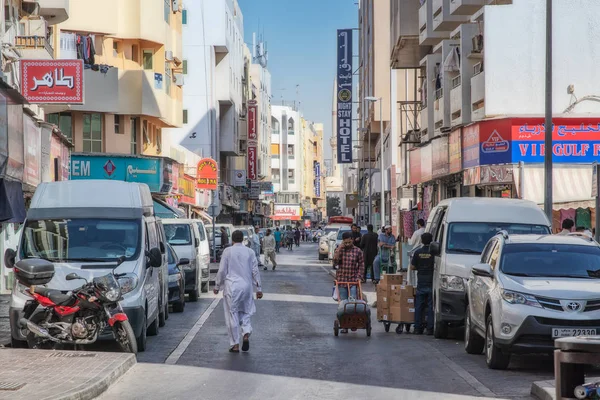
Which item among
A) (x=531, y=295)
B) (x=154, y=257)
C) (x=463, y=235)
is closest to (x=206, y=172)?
(x=463, y=235)

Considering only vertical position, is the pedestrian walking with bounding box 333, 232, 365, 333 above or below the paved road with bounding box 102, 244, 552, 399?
above

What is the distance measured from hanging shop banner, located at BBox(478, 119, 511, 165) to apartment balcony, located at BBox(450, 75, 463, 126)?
378cm

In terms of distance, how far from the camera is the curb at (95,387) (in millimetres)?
10746

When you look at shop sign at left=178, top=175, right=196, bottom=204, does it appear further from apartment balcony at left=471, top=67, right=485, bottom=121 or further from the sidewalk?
the sidewalk

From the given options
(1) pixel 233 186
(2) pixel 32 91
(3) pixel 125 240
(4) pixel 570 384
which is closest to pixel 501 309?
(4) pixel 570 384

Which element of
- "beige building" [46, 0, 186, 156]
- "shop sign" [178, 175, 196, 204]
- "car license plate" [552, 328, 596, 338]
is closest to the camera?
"car license plate" [552, 328, 596, 338]

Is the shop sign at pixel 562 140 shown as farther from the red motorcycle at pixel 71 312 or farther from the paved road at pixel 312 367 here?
the red motorcycle at pixel 71 312

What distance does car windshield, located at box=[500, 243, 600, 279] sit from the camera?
14.9m

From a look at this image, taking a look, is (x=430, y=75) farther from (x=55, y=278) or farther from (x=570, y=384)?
(x=570, y=384)

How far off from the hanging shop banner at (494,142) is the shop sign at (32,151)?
13.2 m

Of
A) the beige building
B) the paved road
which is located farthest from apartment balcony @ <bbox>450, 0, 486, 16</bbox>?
the paved road

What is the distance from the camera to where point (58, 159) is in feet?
117

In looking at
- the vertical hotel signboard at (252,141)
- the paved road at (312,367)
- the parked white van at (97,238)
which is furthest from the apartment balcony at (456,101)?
the vertical hotel signboard at (252,141)

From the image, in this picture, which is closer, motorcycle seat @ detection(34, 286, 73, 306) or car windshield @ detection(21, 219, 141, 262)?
motorcycle seat @ detection(34, 286, 73, 306)
